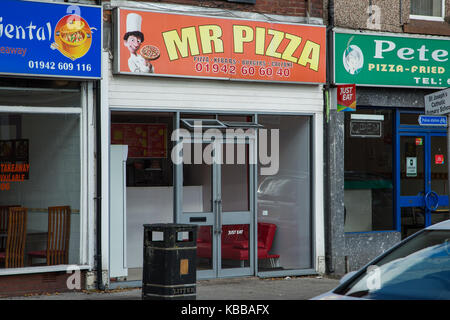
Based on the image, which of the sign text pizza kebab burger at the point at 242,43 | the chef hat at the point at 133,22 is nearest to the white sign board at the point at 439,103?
the sign text pizza kebab burger at the point at 242,43

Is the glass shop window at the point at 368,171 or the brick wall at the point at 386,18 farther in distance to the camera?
the glass shop window at the point at 368,171

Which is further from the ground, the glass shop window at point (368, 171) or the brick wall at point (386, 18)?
the brick wall at point (386, 18)

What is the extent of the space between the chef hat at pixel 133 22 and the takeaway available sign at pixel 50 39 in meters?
0.44

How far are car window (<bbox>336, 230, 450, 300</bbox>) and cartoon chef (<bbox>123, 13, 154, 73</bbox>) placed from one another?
619 centimetres

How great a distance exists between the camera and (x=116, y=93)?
11.1 metres

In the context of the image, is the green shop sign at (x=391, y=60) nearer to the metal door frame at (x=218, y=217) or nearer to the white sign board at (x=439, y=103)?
the metal door frame at (x=218, y=217)

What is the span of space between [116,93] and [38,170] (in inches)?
64.6

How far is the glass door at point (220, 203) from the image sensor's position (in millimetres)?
11742

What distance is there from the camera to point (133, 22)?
436 inches

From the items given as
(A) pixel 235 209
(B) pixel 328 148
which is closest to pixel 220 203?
(A) pixel 235 209

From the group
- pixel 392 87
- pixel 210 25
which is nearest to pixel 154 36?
pixel 210 25

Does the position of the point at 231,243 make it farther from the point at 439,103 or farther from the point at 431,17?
the point at 431,17

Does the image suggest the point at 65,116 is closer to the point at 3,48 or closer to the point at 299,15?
the point at 3,48
